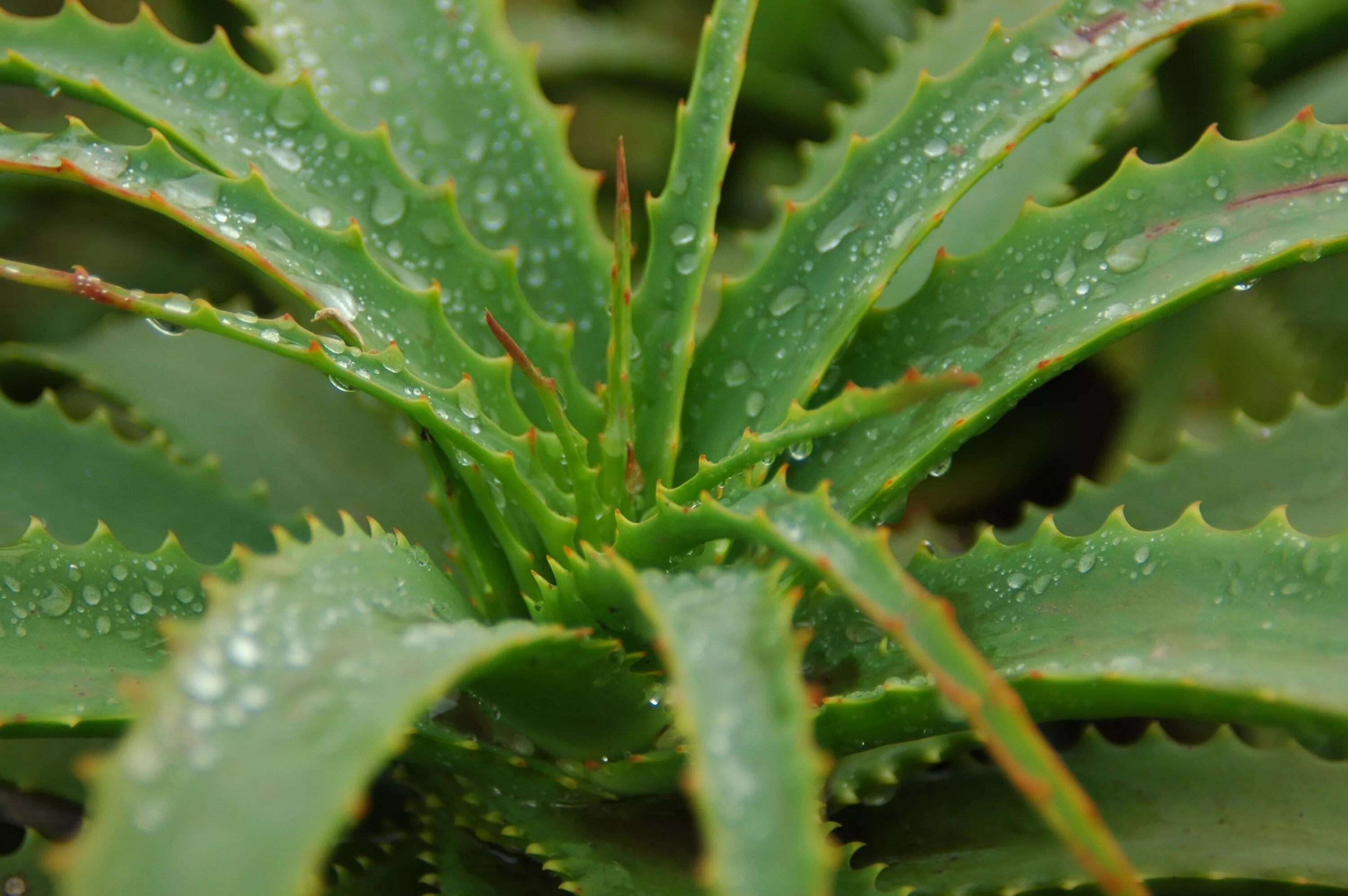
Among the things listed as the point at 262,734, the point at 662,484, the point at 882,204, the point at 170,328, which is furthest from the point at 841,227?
the point at 170,328

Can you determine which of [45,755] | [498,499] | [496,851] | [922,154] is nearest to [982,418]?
[922,154]

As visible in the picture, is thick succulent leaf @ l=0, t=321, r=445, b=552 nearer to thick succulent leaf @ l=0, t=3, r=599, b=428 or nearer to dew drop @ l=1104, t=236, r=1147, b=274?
thick succulent leaf @ l=0, t=3, r=599, b=428

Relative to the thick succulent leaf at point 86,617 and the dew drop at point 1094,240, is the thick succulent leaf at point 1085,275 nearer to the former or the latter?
the dew drop at point 1094,240

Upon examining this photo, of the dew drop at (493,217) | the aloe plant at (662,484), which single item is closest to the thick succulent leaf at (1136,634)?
the aloe plant at (662,484)

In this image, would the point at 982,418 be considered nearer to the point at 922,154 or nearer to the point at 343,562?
the point at 922,154

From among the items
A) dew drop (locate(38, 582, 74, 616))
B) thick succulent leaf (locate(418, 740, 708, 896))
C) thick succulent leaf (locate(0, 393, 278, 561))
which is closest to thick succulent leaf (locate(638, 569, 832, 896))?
thick succulent leaf (locate(418, 740, 708, 896))

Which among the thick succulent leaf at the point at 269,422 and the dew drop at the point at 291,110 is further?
the thick succulent leaf at the point at 269,422
